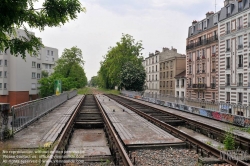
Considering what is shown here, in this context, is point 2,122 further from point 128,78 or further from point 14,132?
point 128,78

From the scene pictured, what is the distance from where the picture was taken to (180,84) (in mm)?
53312

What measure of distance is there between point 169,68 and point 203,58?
16.1 m

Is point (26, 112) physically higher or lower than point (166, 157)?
higher

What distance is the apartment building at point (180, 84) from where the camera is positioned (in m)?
51.5

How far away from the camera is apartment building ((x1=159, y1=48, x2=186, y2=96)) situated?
56.8m

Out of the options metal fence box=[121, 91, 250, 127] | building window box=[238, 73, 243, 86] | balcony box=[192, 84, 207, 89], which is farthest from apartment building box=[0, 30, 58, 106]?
building window box=[238, 73, 243, 86]

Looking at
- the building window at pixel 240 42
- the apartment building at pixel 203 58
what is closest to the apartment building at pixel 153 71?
the apartment building at pixel 203 58

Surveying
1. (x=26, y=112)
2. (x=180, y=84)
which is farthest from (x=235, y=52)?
(x=26, y=112)

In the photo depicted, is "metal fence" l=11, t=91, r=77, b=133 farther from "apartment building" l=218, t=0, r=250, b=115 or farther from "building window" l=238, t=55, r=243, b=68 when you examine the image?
"building window" l=238, t=55, r=243, b=68

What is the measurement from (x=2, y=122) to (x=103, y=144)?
157 inches

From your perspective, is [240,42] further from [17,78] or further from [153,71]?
[17,78]

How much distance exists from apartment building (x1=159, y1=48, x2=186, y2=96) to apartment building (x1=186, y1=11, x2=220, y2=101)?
7.10 metres

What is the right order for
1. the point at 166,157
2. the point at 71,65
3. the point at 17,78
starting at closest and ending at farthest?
the point at 166,157
the point at 17,78
the point at 71,65

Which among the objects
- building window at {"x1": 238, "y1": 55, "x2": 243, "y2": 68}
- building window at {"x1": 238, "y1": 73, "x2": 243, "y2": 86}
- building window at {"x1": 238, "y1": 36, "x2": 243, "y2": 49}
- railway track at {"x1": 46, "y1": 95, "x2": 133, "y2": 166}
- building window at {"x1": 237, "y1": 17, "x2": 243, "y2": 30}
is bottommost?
railway track at {"x1": 46, "y1": 95, "x2": 133, "y2": 166}
